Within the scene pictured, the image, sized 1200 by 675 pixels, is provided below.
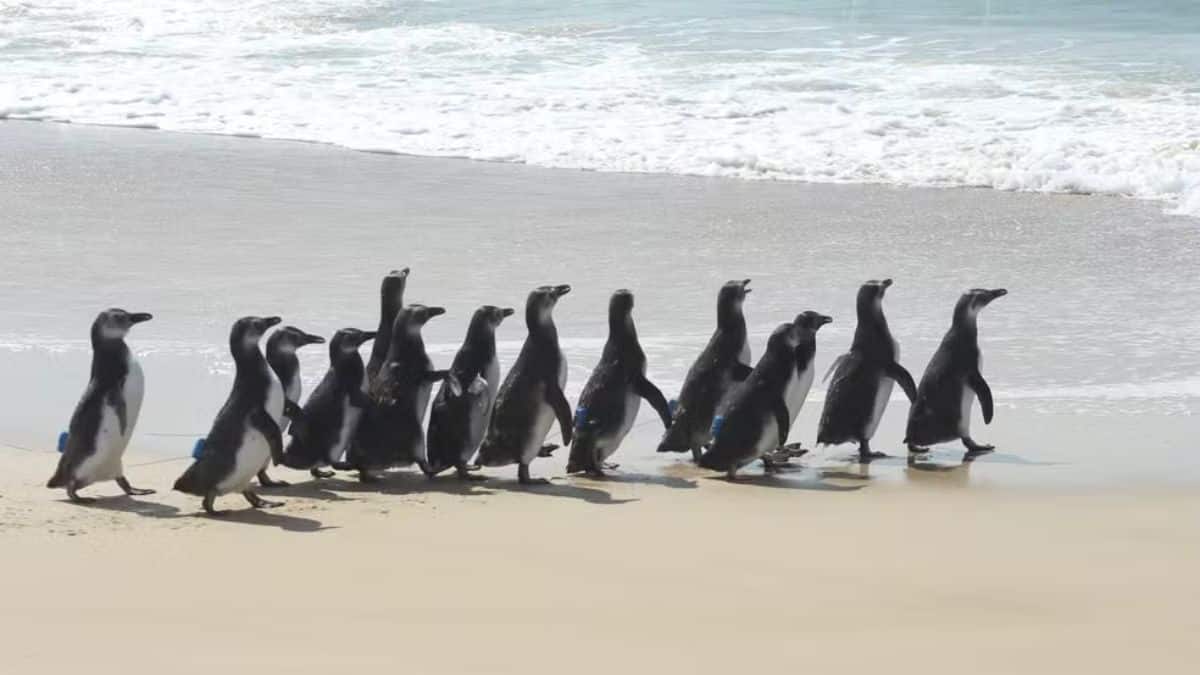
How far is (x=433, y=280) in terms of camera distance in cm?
1102

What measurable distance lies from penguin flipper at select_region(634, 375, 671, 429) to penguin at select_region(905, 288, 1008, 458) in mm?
933

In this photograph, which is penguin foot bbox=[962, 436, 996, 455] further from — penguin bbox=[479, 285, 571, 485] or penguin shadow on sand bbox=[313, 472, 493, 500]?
penguin shadow on sand bbox=[313, 472, 493, 500]

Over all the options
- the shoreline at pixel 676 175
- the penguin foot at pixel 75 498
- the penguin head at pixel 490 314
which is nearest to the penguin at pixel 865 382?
the penguin head at pixel 490 314

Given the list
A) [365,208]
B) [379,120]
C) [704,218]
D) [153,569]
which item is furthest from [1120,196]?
[153,569]

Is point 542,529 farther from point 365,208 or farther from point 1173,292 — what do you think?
point 365,208

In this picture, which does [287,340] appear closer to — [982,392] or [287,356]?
[287,356]

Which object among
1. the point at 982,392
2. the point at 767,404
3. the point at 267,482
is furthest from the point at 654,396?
the point at 267,482

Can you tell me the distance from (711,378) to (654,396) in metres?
0.34

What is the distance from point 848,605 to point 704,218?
8098 mm

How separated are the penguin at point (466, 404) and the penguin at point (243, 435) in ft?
2.09

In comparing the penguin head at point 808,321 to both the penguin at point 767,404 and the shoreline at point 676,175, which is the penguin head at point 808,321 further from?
the shoreline at point 676,175

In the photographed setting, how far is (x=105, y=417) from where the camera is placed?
6945 millimetres

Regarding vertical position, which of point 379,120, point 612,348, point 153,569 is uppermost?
point 379,120

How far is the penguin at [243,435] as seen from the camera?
6.72 m
